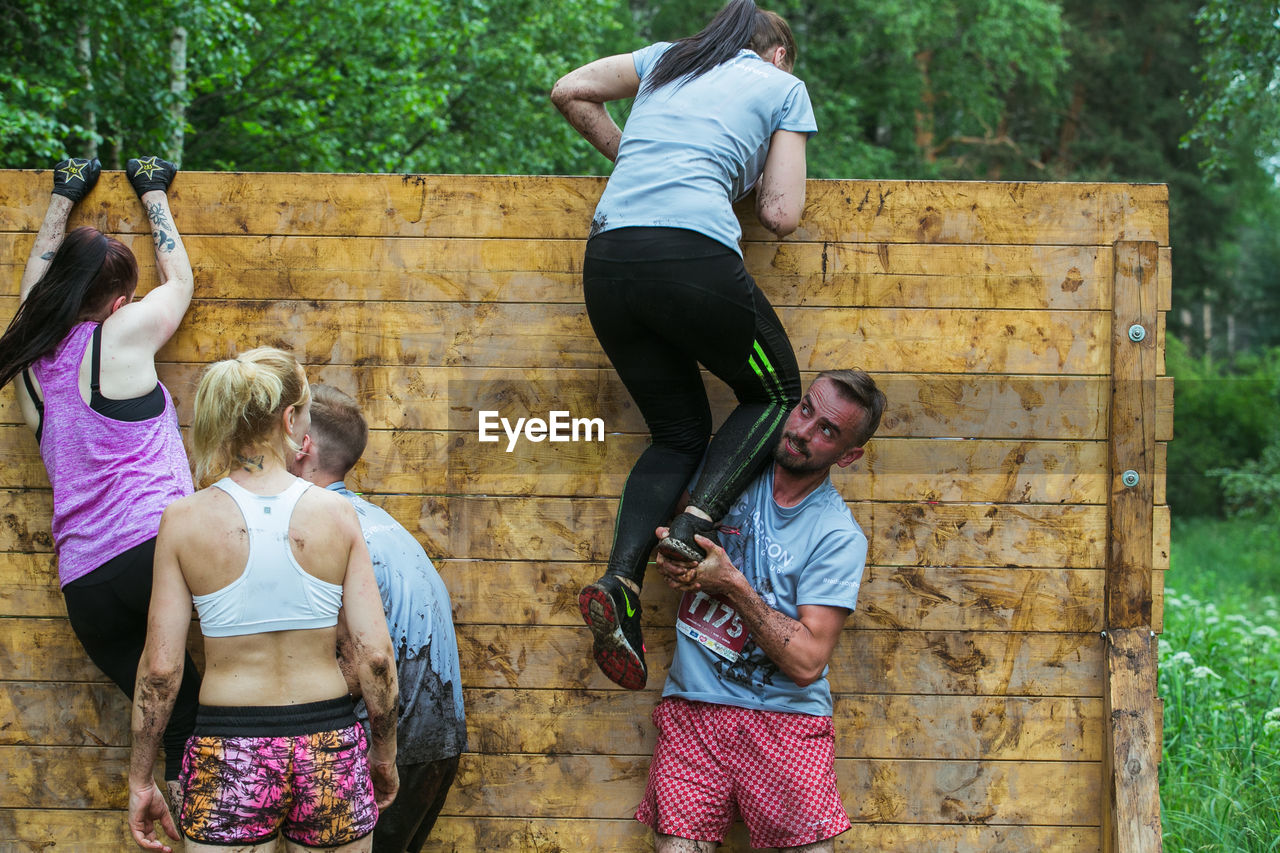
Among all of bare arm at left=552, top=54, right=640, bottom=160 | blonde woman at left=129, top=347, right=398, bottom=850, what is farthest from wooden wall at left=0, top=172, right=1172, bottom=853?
blonde woman at left=129, top=347, right=398, bottom=850

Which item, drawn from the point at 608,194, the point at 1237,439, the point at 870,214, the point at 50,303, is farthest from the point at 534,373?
the point at 1237,439

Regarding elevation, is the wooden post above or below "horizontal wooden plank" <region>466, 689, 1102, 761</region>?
above

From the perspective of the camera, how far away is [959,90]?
17.9 metres

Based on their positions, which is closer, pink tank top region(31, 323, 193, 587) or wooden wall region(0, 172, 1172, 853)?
pink tank top region(31, 323, 193, 587)

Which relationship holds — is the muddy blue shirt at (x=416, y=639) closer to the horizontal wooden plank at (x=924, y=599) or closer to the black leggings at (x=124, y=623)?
the horizontal wooden plank at (x=924, y=599)

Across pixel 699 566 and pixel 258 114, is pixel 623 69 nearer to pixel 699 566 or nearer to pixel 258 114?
pixel 699 566

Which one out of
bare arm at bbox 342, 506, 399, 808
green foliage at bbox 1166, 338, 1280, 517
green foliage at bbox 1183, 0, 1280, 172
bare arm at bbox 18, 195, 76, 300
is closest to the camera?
bare arm at bbox 342, 506, 399, 808

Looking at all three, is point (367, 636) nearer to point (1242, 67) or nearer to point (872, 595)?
point (872, 595)

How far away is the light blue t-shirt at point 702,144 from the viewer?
2623 mm

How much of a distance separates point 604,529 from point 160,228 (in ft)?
5.34

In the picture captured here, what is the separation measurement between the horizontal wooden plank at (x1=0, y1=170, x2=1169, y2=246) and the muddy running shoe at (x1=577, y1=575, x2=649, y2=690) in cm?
118

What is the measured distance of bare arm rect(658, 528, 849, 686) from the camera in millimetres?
2609

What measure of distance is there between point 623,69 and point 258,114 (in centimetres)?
840

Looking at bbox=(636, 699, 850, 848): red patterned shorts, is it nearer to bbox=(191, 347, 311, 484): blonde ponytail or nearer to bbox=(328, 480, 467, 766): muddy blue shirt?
bbox=(328, 480, 467, 766): muddy blue shirt
